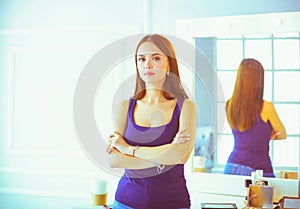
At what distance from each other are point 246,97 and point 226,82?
0.39 ft

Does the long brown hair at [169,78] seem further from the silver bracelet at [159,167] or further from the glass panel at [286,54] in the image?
the glass panel at [286,54]

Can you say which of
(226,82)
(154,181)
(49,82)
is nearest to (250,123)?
(226,82)

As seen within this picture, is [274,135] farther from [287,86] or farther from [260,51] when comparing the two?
[260,51]

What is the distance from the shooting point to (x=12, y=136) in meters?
2.49

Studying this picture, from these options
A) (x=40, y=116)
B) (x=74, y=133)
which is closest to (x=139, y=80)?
(x=74, y=133)

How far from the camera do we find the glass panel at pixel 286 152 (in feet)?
6.25

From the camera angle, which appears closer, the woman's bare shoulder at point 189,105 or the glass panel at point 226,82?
the woman's bare shoulder at point 189,105

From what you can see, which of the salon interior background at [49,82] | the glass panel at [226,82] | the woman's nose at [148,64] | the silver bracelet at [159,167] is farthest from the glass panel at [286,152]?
the salon interior background at [49,82]

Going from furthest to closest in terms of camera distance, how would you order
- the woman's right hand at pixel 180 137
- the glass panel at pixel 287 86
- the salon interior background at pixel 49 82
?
the salon interior background at pixel 49 82
the glass panel at pixel 287 86
the woman's right hand at pixel 180 137

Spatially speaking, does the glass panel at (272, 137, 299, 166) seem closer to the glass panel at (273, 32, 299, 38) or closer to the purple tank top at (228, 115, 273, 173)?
the purple tank top at (228, 115, 273, 173)

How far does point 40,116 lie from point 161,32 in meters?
0.86

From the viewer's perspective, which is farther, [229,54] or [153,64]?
[229,54]

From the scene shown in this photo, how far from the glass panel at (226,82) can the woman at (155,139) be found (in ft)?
0.67

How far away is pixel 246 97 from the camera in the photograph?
199cm
